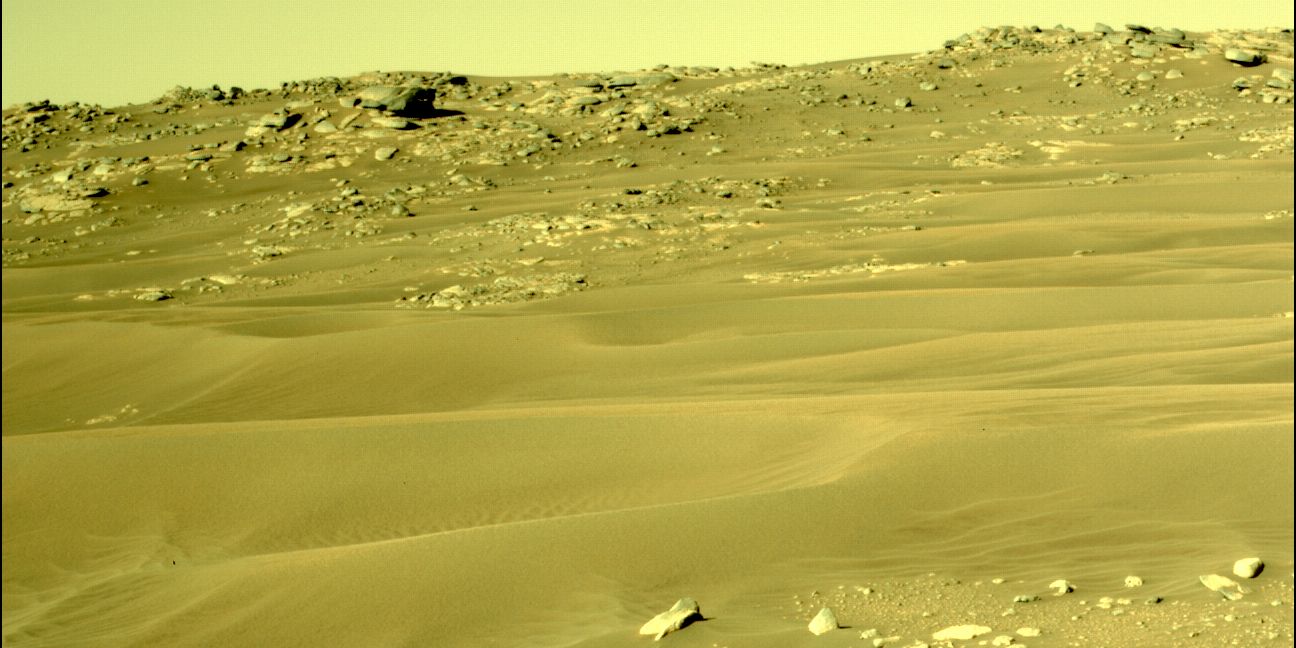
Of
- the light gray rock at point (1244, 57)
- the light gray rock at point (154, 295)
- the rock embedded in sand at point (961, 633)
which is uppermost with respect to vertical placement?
the light gray rock at point (1244, 57)

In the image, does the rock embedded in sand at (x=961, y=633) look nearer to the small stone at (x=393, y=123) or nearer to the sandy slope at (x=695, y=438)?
the sandy slope at (x=695, y=438)

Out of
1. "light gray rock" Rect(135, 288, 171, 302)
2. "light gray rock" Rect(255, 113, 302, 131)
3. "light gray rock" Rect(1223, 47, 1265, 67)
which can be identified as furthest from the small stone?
"light gray rock" Rect(1223, 47, 1265, 67)

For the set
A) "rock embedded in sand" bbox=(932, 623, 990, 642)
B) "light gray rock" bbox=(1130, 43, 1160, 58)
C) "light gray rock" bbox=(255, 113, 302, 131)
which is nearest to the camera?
"rock embedded in sand" bbox=(932, 623, 990, 642)

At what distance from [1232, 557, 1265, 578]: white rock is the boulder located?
68.7 ft

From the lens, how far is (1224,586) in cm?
416

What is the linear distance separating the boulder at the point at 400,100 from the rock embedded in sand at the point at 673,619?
20.3m

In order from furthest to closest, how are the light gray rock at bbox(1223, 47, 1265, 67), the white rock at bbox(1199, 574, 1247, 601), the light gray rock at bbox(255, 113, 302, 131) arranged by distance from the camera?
the light gray rock at bbox(1223, 47, 1265, 67)
the light gray rock at bbox(255, 113, 302, 131)
the white rock at bbox(1199, 574, 1247, 601)

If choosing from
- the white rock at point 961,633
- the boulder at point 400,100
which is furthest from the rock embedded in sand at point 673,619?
the boulder at point 400,100

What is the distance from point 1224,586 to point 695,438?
3.30m

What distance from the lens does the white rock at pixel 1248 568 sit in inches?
168

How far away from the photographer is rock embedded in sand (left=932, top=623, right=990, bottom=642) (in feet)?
12.8

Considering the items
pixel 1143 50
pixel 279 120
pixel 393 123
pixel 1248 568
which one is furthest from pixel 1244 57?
pixel 1248 568

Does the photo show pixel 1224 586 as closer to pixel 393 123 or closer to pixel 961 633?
pixel 961 633

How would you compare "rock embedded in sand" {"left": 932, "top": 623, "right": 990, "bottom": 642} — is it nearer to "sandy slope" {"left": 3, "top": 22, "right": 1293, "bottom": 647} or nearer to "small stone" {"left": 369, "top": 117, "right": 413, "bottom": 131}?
"sandy slope" {"left": 3, "top": 22, "right": 1293, "bottom": 647}
